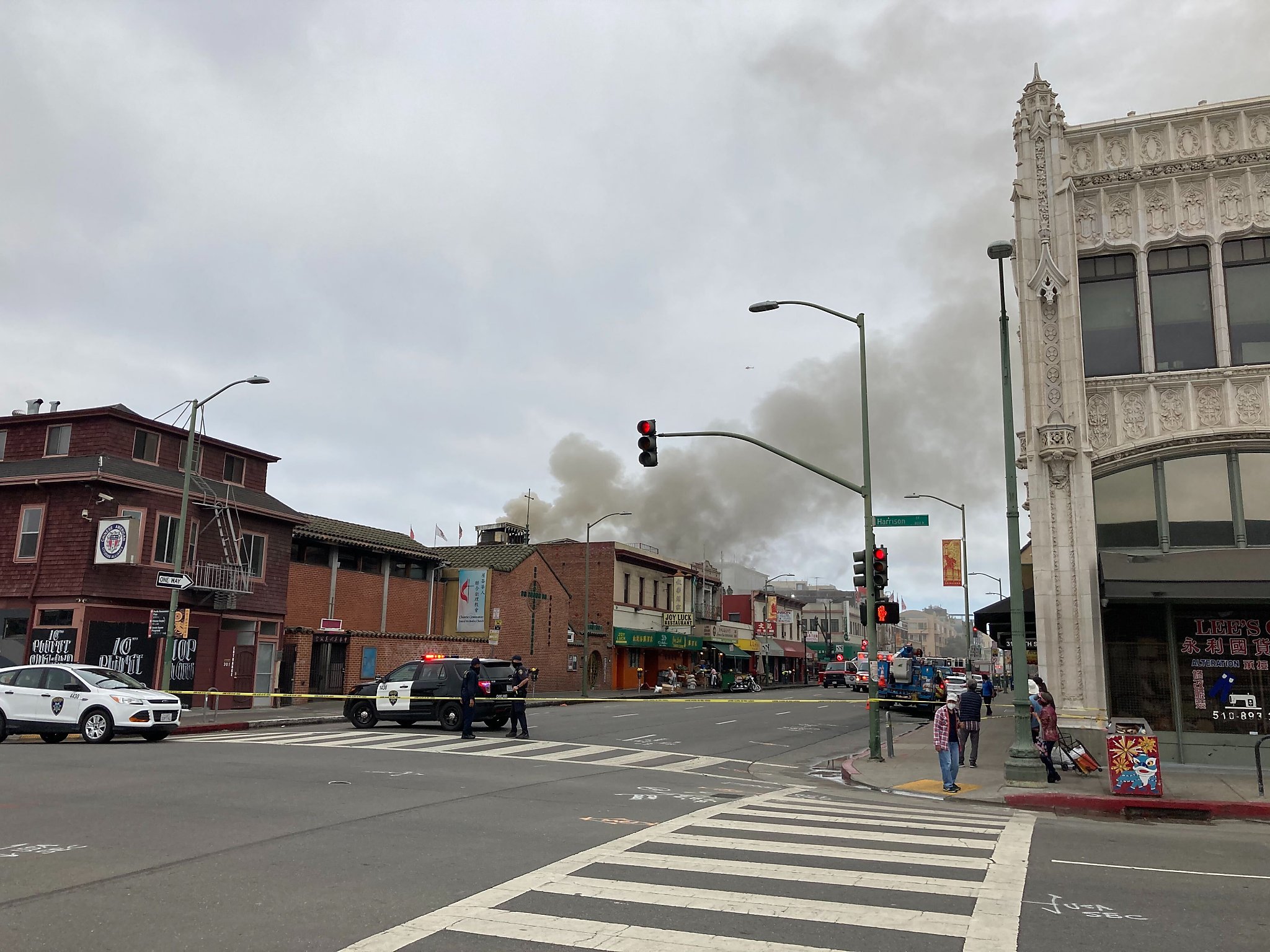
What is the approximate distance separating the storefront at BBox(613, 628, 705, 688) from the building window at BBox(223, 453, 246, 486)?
25.4 meters

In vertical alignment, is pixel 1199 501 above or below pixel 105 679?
above

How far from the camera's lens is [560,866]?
799 centimetres

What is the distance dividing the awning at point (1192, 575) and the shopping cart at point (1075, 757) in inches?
105

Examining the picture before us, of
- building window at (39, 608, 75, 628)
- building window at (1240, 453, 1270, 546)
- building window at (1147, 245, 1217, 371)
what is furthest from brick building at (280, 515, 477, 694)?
building window at (1240, 453, 1270, 546)

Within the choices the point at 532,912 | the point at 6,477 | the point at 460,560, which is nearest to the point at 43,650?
the point at 6,477

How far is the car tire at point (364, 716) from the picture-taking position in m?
23.8

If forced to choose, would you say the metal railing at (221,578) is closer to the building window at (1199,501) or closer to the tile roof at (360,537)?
the tile roof at (360,537)

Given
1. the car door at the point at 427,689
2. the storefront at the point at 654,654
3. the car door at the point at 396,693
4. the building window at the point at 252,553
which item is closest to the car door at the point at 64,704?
the car door at the point at 396,693

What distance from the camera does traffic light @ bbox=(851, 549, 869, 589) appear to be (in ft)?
65.4

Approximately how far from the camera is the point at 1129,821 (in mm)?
12648

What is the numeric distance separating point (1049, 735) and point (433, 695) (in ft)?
45.6

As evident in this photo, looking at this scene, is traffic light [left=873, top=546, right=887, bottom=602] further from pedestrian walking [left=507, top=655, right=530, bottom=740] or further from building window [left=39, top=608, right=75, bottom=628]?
building window [left=39, top=608, right=75, bottom=628]

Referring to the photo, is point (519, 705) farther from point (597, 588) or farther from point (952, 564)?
point (597, 588)

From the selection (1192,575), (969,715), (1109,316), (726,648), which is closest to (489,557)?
(726,648)
